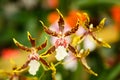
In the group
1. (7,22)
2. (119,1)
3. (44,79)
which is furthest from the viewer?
(7,22)

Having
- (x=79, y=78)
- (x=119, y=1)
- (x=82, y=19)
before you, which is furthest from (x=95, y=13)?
(x=82, y=19)

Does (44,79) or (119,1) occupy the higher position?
(119,1)

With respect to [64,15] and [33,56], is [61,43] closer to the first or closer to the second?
[33,56]

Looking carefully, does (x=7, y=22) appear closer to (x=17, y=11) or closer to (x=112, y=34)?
(x=17, y=11)

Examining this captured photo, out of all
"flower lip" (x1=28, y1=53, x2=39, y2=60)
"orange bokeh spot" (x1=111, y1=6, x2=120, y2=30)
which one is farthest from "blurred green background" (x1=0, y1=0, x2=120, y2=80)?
"flower lip" (x1=28, y1=53, x2=39, y2=60)

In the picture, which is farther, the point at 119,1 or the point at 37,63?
the point at 119,1

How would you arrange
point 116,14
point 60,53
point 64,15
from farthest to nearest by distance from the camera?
point 116,14 < point 64,15 < point 60,53

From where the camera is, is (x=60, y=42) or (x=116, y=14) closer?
(x=60, y=42)

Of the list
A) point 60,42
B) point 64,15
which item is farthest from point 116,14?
point 60,42

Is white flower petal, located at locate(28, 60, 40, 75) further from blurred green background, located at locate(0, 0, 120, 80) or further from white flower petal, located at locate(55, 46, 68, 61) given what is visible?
blurred green background, located at locate(0, 0, 120, 80)
